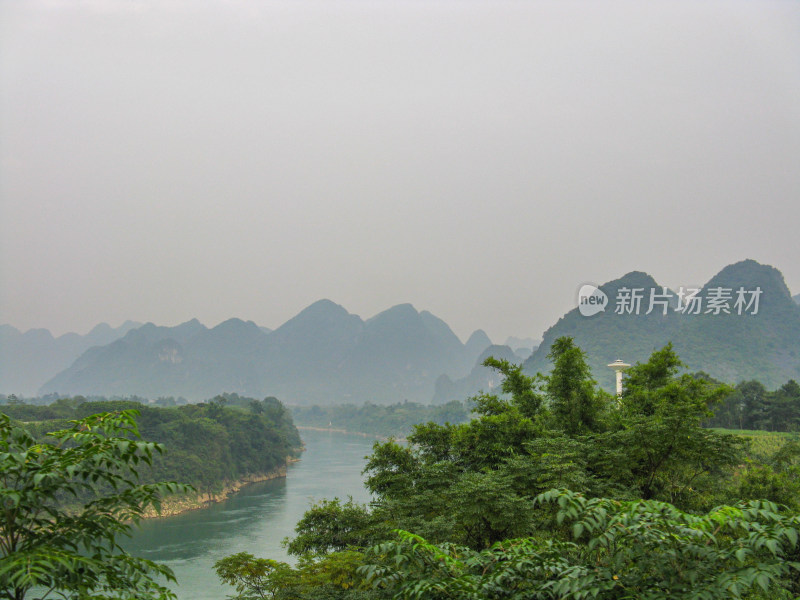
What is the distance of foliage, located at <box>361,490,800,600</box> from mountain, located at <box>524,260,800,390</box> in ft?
171

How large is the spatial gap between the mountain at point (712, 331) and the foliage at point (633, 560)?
52035 mm

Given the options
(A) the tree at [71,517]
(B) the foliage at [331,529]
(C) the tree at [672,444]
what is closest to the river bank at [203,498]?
(B) the foliage at [331,529]

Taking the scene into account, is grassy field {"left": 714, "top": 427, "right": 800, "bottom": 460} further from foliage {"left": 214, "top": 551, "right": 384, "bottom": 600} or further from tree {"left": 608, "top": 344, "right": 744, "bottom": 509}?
foliage {"left": 214, "top": 551, "right": 384, "bottom": 600}

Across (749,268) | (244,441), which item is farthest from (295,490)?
(749,268)

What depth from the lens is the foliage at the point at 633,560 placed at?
2.11 m

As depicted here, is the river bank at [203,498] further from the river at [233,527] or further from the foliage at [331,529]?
the foliage at [331,529]

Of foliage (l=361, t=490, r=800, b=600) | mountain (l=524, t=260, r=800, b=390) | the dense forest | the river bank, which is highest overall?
mountain (l=524, t=260, r=800, b=390)

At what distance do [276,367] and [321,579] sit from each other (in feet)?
623

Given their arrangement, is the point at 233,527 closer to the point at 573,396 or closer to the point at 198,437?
the point at 198,437

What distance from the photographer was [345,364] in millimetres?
199500

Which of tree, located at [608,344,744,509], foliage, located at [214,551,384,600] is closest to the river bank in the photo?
foliage, located at [214,551,384,600]

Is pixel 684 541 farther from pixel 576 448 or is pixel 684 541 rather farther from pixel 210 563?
pixel 210 563

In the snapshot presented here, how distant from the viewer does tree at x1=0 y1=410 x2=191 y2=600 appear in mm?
2141

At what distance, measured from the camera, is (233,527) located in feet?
84.6
